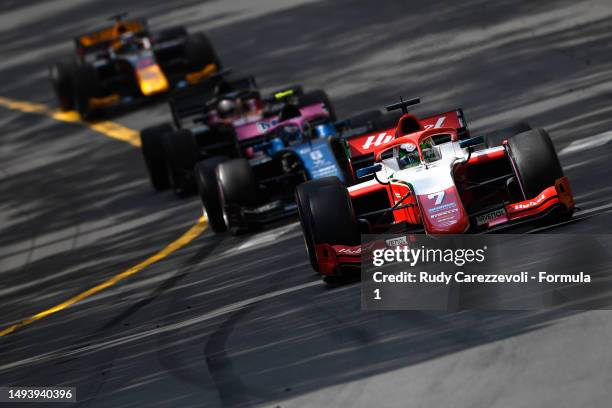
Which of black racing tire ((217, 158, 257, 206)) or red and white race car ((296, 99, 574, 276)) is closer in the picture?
red and white race car ((296, 99, 574, 276))

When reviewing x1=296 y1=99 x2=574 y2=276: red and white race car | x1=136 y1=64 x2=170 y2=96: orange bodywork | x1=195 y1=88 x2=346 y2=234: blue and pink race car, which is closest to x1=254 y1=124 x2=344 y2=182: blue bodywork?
x1=195 y1=88 x2=346 y2=234: blue and pink race car

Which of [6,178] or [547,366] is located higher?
[547,366]

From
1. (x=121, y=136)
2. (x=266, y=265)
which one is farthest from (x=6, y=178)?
(x=266, y=265)

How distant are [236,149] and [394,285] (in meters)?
8.44

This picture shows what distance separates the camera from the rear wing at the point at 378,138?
49.4ft

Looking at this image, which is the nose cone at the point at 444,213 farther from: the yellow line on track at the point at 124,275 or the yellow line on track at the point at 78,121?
the yellow line on track at the point at 78,121

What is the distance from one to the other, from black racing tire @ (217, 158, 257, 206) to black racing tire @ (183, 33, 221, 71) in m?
11.5

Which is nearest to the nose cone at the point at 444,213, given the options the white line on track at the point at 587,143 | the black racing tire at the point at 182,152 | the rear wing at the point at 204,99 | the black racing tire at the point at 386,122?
the white line on track at the point at 587,143

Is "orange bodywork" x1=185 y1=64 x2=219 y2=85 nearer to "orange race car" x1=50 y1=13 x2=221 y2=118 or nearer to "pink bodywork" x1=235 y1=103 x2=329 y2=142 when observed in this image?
"orange race car" x1=50 y1=13 x2=221 y2=118

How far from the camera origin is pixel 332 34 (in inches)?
1205

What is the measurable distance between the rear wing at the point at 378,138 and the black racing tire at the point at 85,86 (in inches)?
533

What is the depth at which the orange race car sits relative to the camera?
27891 mm

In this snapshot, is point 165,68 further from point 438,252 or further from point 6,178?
point 438,252

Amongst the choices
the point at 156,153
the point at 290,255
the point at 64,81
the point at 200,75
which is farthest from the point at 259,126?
the point at 64,81
